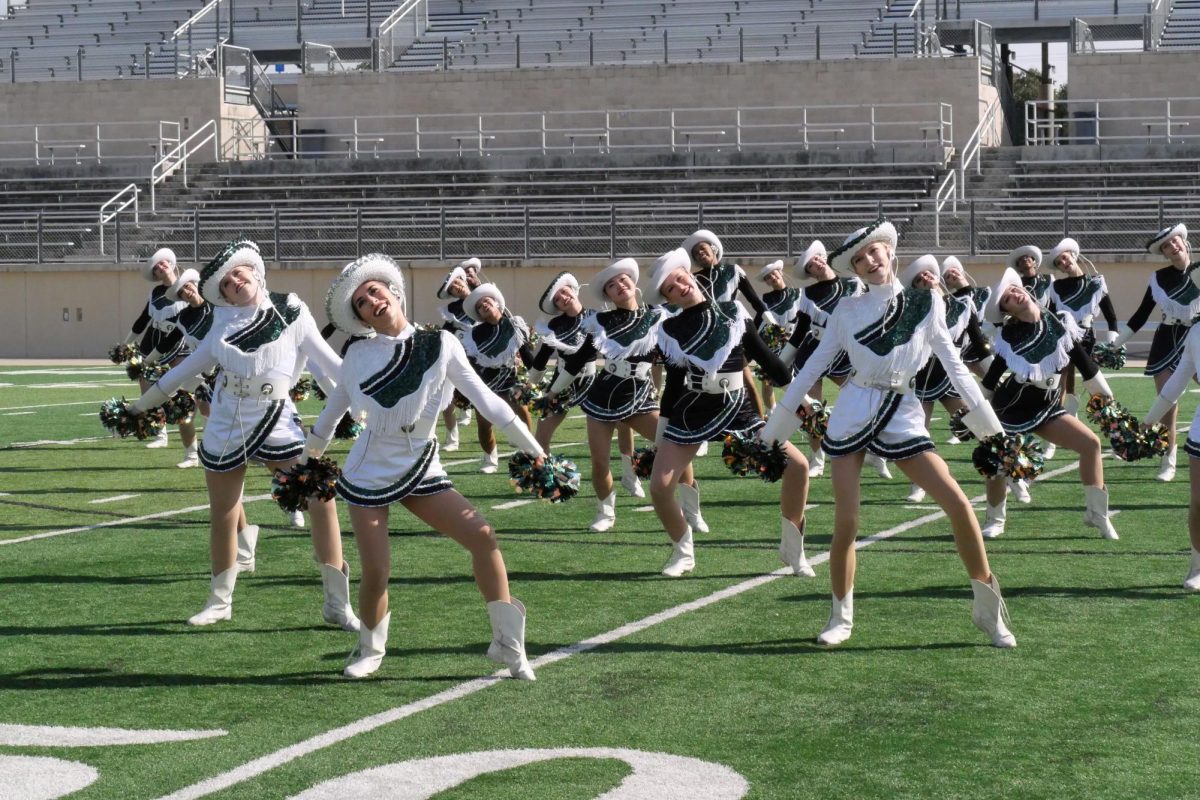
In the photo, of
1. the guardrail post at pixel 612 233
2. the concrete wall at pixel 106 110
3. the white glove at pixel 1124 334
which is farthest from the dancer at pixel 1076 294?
the concrete wall at pixel 106 110

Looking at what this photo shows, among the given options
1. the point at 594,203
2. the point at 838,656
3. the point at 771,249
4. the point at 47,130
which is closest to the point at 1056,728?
the point at 838,656

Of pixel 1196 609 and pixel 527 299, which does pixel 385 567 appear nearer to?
pixel 1196 609

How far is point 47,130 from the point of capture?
3766 cm

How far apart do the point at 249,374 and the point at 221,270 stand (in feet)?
1.45

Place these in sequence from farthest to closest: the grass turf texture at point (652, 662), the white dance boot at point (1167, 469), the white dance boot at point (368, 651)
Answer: the white dance boot at point (1167, 469) < the white dance boot at point (368, 651) < the grass turf texture at point (652, 662)

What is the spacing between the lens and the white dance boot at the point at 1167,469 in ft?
41.2

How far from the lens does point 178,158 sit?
115ft

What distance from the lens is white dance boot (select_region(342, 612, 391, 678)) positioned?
6457mm

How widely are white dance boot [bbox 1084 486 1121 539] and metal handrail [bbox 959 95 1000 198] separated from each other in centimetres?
2082

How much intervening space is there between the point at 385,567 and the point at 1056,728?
7.53 feet

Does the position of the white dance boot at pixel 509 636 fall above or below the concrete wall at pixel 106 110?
below

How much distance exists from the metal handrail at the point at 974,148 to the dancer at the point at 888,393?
78.3 ft

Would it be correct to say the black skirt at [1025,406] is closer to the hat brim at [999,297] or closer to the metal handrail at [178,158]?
the hat brim at [999,297]

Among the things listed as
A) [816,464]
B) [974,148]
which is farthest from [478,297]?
[974,148]
